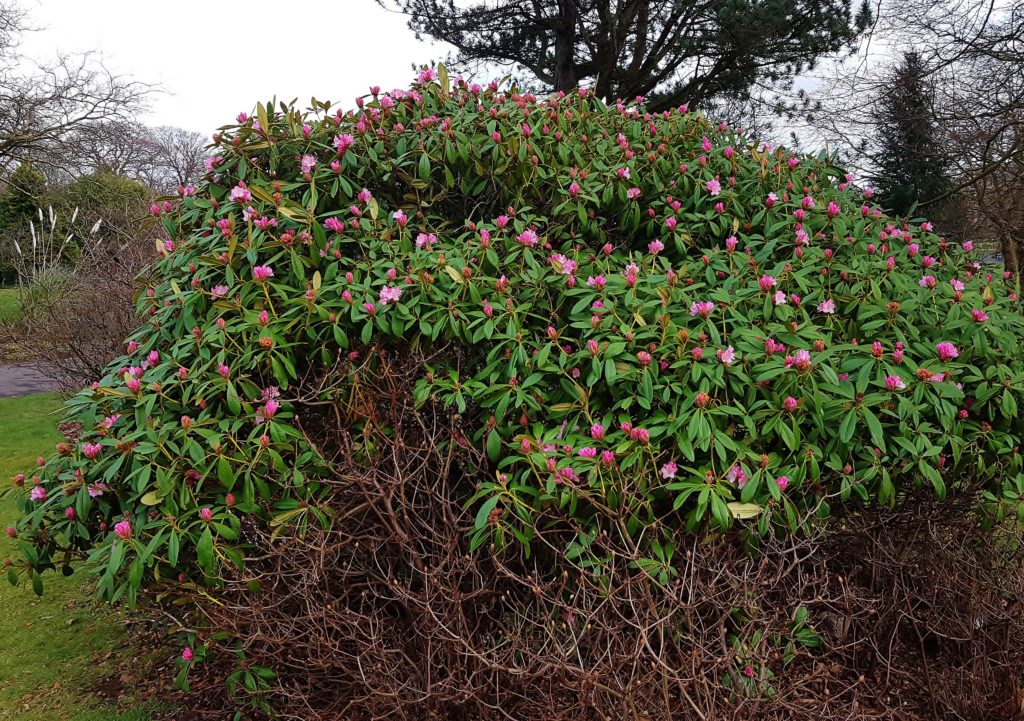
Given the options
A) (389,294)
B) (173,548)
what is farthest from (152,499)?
(389,294)

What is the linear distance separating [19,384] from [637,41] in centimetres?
1116

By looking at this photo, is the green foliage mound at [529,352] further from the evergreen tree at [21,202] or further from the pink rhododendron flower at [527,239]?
the evergreen tree at [21,202]

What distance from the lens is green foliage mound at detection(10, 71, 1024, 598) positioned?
6.68 feet

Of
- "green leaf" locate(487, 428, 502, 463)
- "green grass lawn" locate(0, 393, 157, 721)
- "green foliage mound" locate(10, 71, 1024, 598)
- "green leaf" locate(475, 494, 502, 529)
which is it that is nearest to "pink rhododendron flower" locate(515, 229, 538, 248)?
"green foliage mound" locate(10, 71, 1024, 598)

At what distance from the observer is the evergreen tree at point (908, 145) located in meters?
10.1

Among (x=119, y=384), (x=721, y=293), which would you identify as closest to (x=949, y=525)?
(x=721, y=293)

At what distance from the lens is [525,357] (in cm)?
224

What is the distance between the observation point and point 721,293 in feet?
7.76

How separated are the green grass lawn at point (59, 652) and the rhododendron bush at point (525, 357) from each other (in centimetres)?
89

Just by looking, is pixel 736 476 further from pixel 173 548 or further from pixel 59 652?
pixel 59 652

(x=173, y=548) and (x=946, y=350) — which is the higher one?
(x=946, y=350)

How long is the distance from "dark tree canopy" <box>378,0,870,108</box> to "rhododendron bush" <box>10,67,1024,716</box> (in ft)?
25.9

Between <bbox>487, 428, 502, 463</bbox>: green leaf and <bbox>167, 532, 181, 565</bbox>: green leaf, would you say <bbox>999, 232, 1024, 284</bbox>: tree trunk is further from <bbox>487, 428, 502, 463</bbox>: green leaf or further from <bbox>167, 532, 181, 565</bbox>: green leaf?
<bbox>167, 532, 181, 565</bbox>: green leaf

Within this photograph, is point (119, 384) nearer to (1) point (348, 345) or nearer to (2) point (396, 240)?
(1) point (348, 345)
